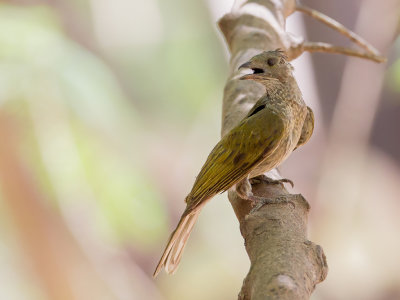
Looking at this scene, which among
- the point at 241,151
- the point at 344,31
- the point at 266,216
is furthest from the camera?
the point at 344,31

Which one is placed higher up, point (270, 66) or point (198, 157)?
point (270, 66)

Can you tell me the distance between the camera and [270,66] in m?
2.79

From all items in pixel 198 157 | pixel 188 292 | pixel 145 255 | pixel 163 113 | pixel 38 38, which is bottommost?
pixel 188 292

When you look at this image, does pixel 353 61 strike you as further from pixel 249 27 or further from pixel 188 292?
pixel 249 27

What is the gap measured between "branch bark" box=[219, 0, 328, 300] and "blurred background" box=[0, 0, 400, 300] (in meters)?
2.65

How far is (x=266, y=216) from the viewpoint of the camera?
1988 mm

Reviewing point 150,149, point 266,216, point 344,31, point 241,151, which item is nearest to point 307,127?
point 241,151

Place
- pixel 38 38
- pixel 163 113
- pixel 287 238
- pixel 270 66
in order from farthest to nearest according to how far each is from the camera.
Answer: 1. pixel 163 113
2. pixel 38 38
3. pixel 270 66
4. pixel 287 238

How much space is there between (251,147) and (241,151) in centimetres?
5

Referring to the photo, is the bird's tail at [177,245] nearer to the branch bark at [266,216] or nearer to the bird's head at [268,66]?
the branch bark at [266,216]

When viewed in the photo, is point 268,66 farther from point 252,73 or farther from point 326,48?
point 326,48

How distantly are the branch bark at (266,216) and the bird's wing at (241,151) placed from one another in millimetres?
85

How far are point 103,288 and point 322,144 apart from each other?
9.98 ft

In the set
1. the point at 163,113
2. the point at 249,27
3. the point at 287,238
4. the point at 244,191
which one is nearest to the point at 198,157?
the point at 163,113
